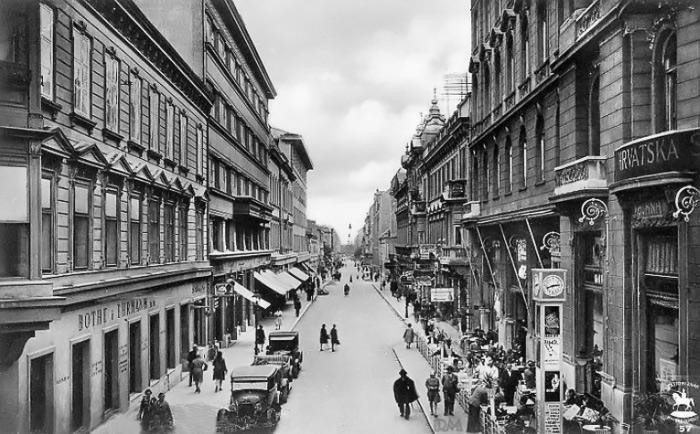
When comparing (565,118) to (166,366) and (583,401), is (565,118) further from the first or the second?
(166,366)

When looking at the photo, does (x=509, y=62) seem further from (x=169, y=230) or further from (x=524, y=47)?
(x=169, y=230)

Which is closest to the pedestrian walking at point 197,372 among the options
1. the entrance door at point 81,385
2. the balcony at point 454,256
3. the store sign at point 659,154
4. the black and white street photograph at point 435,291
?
the black and white street photograph at point 435,291

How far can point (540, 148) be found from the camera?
84.9ft

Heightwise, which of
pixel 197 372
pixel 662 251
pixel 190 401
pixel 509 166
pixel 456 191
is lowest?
pixel 190 401

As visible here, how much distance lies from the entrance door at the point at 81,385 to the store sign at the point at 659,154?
42.1 feet

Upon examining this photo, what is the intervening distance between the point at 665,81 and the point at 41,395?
1460 centimetres

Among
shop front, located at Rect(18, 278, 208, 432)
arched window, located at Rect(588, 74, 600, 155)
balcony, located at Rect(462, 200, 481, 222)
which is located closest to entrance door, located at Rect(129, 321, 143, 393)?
shop front, located at Rect(18, 278, 208, 432)

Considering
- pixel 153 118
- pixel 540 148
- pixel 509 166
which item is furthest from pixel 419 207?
pixel 153 118

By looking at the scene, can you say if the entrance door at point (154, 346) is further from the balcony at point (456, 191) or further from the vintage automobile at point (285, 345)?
the balcony at point (456, 191)

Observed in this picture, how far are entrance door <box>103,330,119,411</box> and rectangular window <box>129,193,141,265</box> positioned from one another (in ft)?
9.13

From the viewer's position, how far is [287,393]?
80.7ft

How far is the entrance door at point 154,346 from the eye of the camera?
24.2 m

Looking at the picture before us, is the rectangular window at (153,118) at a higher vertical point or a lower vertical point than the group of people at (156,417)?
higher

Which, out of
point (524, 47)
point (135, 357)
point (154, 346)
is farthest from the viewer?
point (524, 47)
